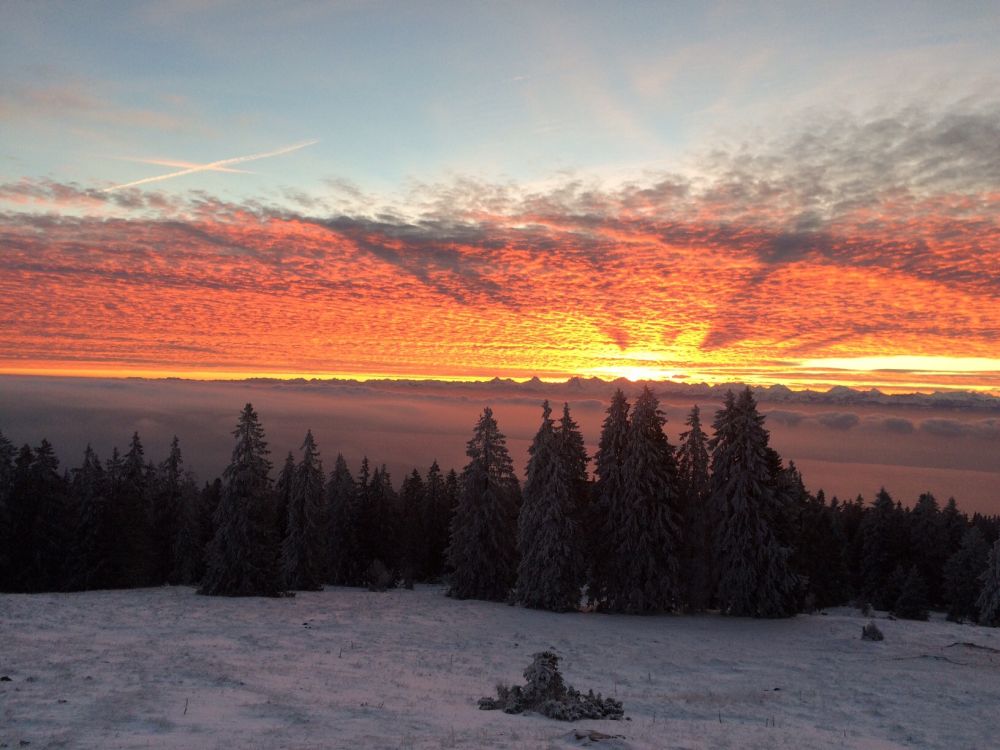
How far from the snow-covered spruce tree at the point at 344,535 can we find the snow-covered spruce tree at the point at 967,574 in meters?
53.2

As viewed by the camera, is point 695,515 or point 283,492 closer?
point 695,515

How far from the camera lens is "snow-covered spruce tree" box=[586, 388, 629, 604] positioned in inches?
1626

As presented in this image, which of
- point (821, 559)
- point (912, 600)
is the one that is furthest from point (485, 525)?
point (912, 600)

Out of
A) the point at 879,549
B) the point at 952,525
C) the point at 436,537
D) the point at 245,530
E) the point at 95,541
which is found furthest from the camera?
the point at 952,525

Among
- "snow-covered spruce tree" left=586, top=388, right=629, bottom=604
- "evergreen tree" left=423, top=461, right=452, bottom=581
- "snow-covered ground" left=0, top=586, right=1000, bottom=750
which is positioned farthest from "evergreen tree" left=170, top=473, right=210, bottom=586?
"snow-covered spruce tree" left=586, top=388, right=629, bottom=604

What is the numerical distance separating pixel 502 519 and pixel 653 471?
10.5 meters

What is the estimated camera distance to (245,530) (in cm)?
3900

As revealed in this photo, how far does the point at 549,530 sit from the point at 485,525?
598 cm

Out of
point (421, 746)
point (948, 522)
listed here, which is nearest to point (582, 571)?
point (421, 746)

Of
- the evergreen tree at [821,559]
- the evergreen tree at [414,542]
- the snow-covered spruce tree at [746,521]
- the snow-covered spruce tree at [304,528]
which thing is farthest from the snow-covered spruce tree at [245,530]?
the evergreen tree at [821,559]

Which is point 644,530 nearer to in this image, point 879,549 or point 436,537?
point 436,537

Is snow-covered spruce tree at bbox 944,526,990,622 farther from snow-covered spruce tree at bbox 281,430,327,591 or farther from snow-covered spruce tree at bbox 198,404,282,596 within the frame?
snow-covered spruce tree at bbox 198,404,282,596

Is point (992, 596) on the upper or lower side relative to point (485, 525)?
lower

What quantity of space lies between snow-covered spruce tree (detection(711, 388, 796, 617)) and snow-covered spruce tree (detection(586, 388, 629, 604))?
221 inches
